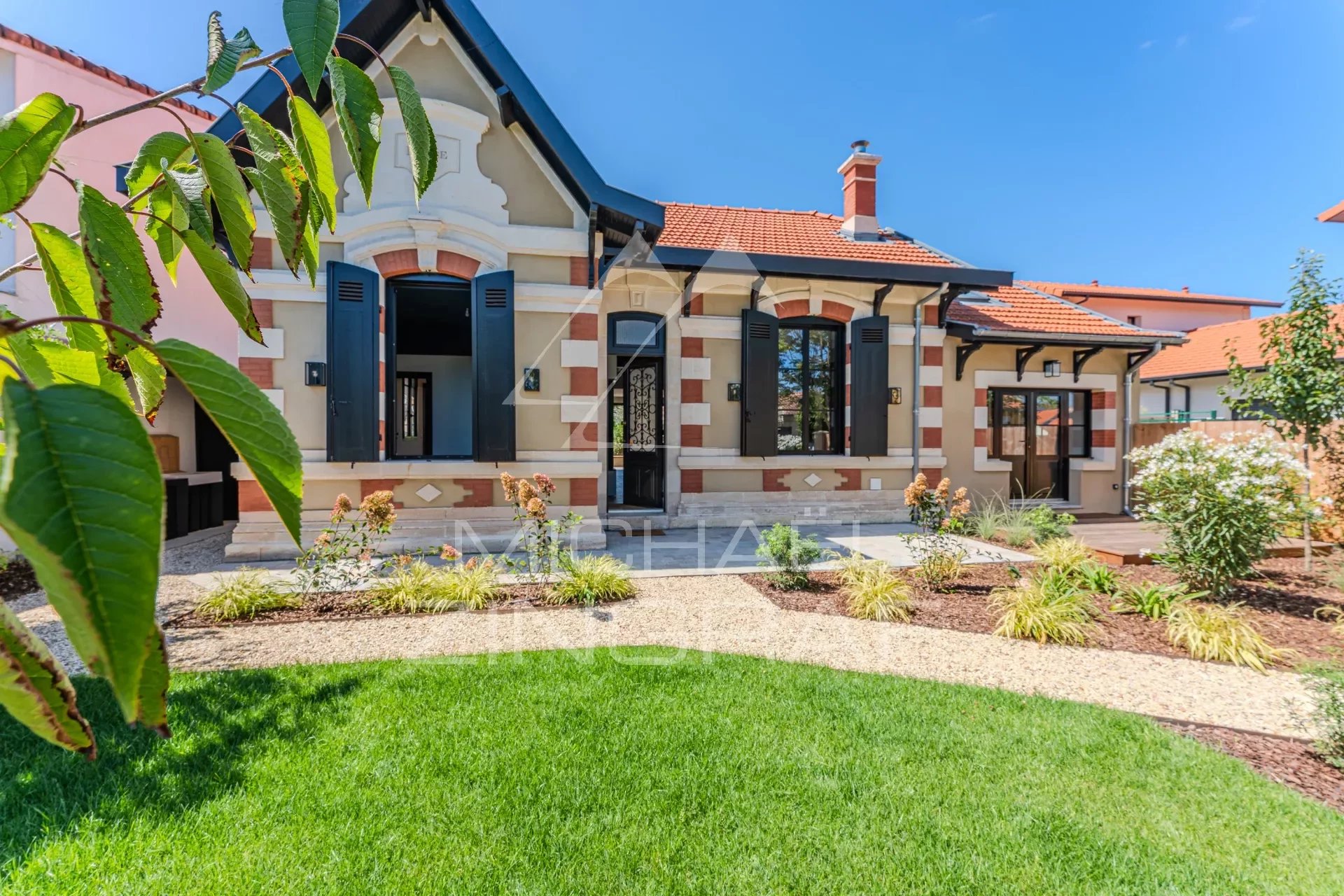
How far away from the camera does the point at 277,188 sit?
0.75 m

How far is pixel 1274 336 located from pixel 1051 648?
5.11 metres

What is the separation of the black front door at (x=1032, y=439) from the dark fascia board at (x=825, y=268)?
2422mm

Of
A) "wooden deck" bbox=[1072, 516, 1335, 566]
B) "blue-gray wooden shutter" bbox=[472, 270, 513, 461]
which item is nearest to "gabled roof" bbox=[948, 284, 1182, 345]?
"wooden deck" bbox=[1072, 516, 1335, 566]

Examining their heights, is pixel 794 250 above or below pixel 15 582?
above

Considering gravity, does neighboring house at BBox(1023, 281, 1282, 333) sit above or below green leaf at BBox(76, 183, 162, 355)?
above

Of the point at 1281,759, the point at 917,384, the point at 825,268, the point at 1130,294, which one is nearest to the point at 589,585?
the point at 1281,759

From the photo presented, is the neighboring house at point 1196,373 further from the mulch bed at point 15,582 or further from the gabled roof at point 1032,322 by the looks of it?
the mulch bed at point 15,582

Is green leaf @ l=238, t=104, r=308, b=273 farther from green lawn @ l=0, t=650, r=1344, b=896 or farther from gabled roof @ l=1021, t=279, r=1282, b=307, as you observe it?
gabled roof @ l=1021, t=279, r=1282, b=307

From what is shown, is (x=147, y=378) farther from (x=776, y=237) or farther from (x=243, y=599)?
(x=776, y=237)

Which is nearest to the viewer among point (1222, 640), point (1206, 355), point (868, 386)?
point (1222, 640)

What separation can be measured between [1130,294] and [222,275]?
37049 mm

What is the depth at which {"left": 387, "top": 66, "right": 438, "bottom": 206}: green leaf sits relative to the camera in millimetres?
777

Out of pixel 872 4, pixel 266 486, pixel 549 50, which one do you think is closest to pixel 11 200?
pixel 266 486

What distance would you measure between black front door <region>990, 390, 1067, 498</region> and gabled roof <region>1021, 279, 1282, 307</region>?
18785 mm
